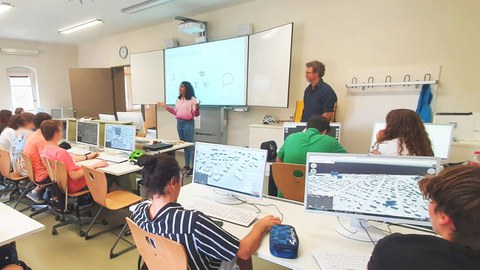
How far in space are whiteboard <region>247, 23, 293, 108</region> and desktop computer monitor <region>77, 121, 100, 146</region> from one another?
91.7 inches

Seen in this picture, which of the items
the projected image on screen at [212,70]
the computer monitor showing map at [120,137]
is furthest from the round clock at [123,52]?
the computer monitor showing map at [120,137]

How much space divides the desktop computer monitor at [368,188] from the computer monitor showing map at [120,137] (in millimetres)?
2353

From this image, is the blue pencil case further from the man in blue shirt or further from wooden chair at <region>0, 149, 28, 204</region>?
wooden chair at <region>0, 149, 28, 204</region>

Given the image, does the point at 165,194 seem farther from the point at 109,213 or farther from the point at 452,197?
the point at 109,213

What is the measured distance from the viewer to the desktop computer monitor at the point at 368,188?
1210 mm

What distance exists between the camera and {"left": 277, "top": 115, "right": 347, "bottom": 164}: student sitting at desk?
1.99m

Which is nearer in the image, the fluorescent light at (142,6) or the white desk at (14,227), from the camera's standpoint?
the white desk at (14,227)

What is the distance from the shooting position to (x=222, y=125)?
497 centimetres

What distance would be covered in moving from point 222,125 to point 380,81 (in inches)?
106

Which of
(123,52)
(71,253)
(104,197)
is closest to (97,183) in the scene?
(104,197)

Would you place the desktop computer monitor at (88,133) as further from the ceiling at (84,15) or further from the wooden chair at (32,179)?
the ceiling at (84,15)

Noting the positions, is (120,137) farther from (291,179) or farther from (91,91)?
(91,91)

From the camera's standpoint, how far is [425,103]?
124 inches

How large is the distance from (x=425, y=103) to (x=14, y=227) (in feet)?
12.9
